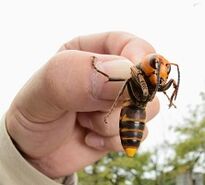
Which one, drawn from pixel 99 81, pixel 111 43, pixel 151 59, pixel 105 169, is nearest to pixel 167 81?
pixel 151 59

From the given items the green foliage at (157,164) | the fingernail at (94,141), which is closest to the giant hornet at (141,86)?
the fingernail at (94,141)

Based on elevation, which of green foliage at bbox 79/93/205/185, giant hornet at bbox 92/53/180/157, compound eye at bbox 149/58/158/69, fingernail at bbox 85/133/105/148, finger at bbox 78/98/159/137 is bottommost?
green foliage at bbox 79/93/205/185

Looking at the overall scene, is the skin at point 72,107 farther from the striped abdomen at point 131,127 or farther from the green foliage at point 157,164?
the green foliage at point 157,164

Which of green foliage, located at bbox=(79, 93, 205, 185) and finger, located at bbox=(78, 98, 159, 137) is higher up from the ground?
finger, located at bbox=(78, 98, 159, 137)

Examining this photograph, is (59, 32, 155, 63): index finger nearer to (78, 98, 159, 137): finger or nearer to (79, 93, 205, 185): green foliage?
(78, 98, 159, 137): finger

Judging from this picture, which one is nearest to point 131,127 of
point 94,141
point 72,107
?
point 72,107

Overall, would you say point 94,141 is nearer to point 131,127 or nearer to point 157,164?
point 131,127

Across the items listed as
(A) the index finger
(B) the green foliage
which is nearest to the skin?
(A) the index finger
